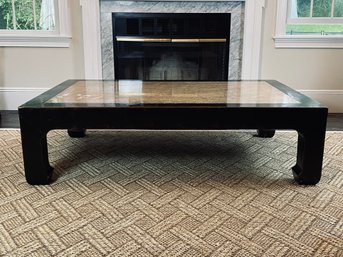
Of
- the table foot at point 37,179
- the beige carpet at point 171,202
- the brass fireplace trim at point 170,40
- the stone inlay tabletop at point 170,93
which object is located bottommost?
the beige carpet at point 171,202

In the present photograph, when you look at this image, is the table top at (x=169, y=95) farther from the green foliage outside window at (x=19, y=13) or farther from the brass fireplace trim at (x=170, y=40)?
the green foliage outside window at (x=19, y=13)

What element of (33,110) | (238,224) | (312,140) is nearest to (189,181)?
(238,224)

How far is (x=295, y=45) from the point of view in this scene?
350 cm

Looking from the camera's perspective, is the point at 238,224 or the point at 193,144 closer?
the point at 238,224

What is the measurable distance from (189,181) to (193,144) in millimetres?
624

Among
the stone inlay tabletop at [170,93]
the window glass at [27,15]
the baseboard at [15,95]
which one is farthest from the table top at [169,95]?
the window glass at [27,15]

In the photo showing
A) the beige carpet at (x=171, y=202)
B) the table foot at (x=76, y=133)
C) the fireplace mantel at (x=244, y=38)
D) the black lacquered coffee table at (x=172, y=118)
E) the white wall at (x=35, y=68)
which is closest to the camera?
the beige carpet at (x=171, y=202)

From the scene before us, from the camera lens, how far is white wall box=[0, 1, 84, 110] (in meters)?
3.51

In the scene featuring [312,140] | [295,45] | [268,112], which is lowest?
[312,140]

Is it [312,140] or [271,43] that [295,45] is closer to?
[271,43]

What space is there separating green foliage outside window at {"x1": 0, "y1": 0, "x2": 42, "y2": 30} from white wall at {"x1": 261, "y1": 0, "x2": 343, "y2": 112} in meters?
2.20

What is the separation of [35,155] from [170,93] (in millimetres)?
808

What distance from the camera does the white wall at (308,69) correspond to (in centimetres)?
353

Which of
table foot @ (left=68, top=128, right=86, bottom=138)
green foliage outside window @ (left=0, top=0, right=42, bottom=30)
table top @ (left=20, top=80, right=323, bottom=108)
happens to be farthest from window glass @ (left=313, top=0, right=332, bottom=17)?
green foliage outside window @ (left=0, top=0, right=42, bottom=30)
